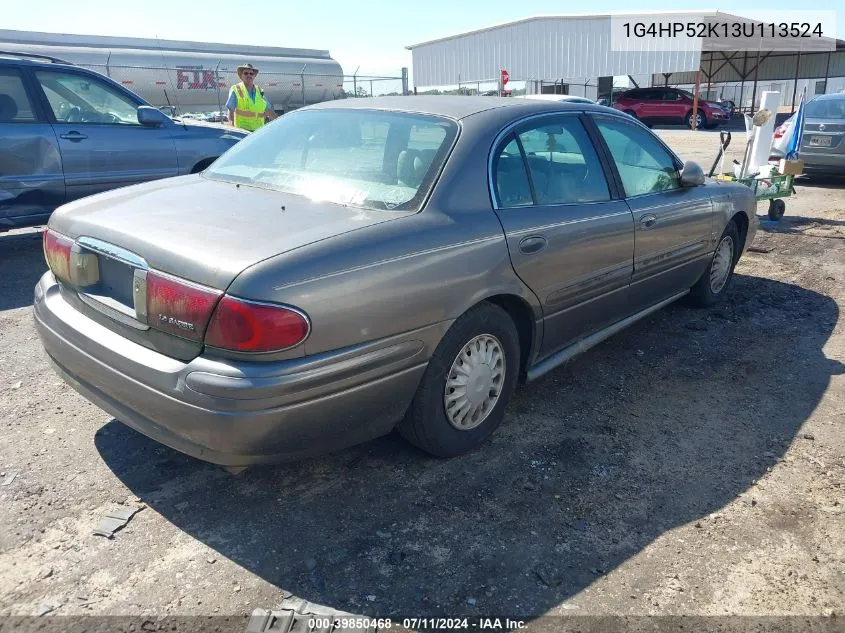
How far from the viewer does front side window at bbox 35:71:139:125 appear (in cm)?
630

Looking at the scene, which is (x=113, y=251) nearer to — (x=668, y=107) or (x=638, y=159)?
(x=638, y=159)

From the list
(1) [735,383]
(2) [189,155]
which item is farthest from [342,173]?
(2) [189,155]

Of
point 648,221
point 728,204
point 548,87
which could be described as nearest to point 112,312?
point 648,221

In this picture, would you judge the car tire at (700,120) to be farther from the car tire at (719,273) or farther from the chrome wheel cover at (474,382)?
the chrome wheel cover at (474,382)

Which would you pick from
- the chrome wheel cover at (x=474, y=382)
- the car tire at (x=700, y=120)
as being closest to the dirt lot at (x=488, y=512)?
the chrome wheel cover at (x=474, y=382)

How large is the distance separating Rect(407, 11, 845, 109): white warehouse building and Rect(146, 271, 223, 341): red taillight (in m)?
28.8

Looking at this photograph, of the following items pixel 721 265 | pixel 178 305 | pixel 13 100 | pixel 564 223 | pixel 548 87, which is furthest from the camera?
pixel 548 87

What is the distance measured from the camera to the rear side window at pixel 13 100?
19.8ft

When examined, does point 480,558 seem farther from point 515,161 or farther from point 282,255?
point 515,161

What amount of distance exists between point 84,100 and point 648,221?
5417 millimetres

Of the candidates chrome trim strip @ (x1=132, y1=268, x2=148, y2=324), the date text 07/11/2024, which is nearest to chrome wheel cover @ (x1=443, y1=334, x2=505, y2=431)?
the date text 07/11/2024

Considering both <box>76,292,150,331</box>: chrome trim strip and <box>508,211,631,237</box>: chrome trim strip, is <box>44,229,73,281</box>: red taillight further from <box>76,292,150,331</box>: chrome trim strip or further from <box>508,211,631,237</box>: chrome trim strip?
<box>508,211,631,237</box>: chrome trim strip

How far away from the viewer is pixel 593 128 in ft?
12.7

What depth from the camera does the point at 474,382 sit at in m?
3.07
